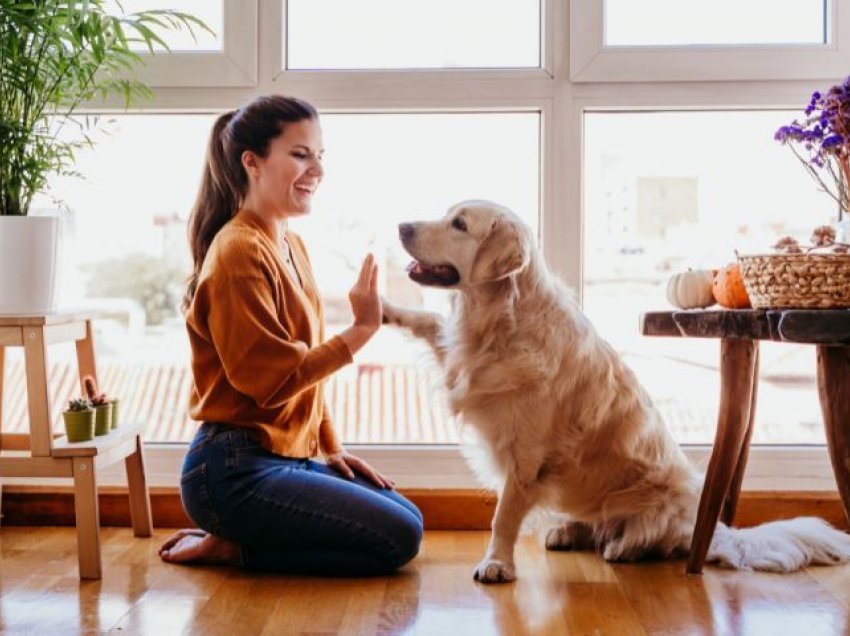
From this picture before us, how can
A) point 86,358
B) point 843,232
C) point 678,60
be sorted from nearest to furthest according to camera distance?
point 843,232, point 86,358, point 678,60

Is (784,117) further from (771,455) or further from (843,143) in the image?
(771,455)

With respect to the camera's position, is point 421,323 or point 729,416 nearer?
point 729,416

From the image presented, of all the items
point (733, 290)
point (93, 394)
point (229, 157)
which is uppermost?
point (229, 157)

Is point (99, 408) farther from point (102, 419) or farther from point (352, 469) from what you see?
point (352, 469)

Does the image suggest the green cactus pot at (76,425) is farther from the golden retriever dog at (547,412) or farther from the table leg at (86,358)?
the golden retriever dog at (547,412)

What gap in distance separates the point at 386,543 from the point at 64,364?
1.22 m

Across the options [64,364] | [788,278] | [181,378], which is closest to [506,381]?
[788,278]

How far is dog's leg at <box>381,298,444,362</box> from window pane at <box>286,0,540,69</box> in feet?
2.48

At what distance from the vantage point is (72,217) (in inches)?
103

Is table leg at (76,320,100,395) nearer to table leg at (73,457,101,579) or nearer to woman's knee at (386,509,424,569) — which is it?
table leg at (73,457,101,579)

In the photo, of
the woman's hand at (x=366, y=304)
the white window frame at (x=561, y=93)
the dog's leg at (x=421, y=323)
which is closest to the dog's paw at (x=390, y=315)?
the dog's leg at (x=421, y=323)

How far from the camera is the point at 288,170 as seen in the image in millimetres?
2285

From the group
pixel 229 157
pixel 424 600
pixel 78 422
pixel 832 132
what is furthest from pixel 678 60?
pixel 78 422

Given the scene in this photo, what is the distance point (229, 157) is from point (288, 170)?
6.3 inches
